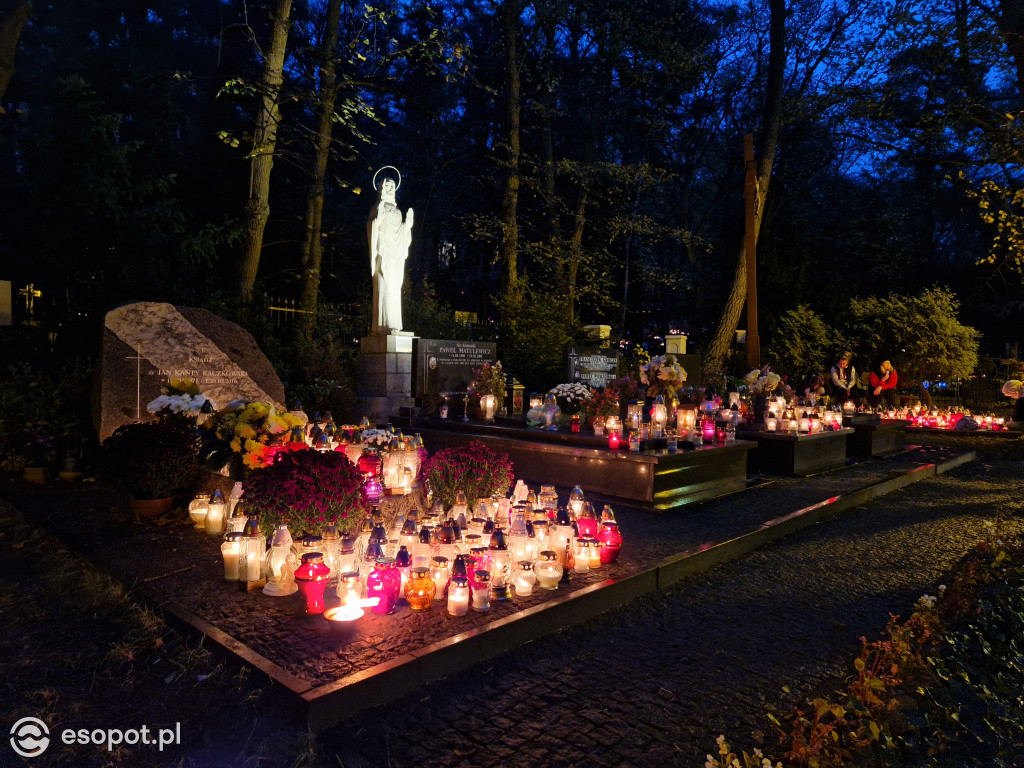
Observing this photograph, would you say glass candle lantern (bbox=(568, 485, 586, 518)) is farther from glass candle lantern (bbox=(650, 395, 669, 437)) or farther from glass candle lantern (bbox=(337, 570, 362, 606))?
glass candle lantern (bbox=(650, 395, 669, 437))

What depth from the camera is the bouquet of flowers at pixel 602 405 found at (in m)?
9.16

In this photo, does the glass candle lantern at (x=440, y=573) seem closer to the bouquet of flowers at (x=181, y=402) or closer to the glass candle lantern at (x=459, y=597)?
the glass candle lantern at (x=459, y=597)

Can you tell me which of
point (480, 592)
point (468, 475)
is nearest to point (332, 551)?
point (480, 592)

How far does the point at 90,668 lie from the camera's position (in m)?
3.53

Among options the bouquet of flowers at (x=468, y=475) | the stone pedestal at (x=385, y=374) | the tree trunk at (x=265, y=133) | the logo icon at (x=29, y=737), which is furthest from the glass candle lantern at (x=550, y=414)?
the tree trunk at (x=265, y=133)

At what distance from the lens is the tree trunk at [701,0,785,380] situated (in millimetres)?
18438

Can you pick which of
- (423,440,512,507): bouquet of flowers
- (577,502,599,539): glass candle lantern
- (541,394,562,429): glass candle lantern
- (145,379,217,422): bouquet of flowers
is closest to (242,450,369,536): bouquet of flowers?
(423,440,512,507): bouquet of flowers

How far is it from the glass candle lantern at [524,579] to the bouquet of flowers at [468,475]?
181 centimetres

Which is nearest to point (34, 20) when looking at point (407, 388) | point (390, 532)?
point (407, 388)

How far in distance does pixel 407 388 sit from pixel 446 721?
417 inches

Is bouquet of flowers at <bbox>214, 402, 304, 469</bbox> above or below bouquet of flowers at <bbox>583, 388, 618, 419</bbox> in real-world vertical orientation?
below

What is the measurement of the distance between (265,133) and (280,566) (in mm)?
11908

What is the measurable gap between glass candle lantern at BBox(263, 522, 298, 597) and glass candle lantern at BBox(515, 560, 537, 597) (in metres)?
1.53

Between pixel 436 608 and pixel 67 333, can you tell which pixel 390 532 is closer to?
pixel 436 608
